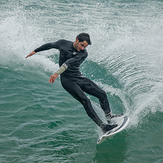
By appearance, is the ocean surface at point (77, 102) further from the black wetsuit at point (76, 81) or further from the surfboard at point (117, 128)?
the black wetsuit at point (76, 81)

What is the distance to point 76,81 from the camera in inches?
173

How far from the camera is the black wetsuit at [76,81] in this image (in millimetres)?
4234

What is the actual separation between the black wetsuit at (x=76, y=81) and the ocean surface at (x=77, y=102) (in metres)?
0.67

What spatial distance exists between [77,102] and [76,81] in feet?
5.64

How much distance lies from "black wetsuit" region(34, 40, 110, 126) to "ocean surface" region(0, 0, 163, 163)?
666 millimetres

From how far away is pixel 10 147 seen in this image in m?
3.91

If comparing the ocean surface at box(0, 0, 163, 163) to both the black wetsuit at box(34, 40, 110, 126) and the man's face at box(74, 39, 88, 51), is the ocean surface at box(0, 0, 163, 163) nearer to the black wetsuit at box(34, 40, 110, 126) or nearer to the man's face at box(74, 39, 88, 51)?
the black wetsuit at box(34, 40, 110, 126)

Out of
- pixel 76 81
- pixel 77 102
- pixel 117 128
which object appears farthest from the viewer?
pixel 77 102

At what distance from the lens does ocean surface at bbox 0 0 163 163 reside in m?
3.98

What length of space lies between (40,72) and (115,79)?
106 inches

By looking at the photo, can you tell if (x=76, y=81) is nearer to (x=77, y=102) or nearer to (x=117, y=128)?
(x=117, y=128)

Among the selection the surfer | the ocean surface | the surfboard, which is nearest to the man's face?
the surfer

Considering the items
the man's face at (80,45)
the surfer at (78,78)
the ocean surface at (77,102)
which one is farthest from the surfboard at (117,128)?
the man's face at (80,45)

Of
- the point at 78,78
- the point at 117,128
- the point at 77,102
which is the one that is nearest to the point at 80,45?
the point at 78,78
